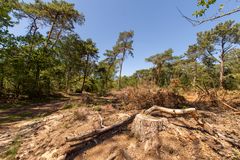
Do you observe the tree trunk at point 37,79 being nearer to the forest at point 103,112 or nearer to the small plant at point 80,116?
the forest at point 103,112

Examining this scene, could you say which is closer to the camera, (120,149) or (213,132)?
(120,149)

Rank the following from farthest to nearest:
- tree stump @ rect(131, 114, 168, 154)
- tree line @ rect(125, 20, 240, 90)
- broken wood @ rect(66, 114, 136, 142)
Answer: tree line @ rect(125, 20, 240, 90), broken wood @ rect(66, 114, 136, 142), tree stump @ rect(131, 114, 168, 154)

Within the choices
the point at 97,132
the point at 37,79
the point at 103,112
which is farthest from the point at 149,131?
the point at 37,79

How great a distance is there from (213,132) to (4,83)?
42.8ft

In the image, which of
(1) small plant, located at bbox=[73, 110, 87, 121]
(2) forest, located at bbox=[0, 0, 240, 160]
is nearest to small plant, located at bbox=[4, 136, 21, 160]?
(2) forest, located at bbox=[0, 0, 240, 160]

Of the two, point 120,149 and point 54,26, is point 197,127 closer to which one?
point 120,149

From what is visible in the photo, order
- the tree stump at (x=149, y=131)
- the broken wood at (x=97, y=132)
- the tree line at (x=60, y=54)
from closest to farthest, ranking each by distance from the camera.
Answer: the tree stump at (x=149, y=131), the broken wood at (x=97, y=132), the tree line at (x=60, y=54)

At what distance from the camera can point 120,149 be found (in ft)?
7.77

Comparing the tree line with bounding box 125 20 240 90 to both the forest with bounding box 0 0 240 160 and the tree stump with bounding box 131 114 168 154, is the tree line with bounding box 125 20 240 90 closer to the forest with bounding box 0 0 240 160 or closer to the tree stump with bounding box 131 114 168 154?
the forest with bounding box 0 0 240 160

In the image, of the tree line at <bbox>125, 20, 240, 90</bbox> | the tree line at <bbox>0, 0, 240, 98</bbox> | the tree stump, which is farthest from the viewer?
the tree line at <bbox>125, 20, 240, 90</bbox>

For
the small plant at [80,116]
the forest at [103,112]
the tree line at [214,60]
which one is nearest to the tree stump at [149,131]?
the forest at [103,112]

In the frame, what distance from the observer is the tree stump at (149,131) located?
7.68 feet

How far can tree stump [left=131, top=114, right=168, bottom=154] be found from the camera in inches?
92.2

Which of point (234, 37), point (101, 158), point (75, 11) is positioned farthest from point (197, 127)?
point (234, 37)
